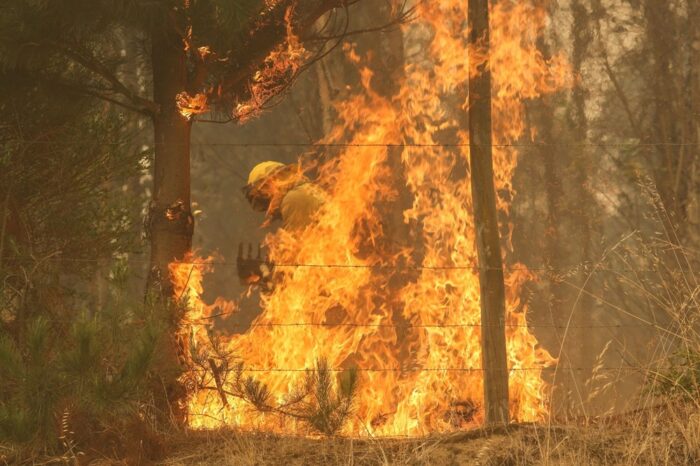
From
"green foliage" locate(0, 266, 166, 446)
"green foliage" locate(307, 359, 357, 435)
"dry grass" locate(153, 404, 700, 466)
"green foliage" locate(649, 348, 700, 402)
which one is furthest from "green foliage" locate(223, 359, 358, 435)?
"green foliage" locate(649, 348, 700, 402)

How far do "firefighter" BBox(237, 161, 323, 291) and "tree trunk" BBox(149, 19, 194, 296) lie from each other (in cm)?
209

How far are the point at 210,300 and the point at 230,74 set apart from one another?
1743 centimetres

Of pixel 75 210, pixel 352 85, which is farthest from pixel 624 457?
pixel 352 85

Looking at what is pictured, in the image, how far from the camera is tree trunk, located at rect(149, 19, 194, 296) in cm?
703

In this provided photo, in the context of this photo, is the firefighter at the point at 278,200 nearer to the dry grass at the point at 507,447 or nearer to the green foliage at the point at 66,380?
the dry grass at the point at 507,447

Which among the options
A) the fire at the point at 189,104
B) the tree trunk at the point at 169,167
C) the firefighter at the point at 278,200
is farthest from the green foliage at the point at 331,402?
the firefighter at the point at 278,200

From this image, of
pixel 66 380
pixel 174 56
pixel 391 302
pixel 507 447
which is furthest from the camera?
pixel 391 302

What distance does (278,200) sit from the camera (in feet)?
32.3

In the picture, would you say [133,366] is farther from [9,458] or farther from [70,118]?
[70,118]

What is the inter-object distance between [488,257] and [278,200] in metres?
3.03

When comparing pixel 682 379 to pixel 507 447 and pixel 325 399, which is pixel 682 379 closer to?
pixel 507 447

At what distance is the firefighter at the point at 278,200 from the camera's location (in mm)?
9391

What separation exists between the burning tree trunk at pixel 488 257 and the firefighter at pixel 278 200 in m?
2.30

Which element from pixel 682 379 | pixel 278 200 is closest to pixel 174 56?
pixel 278 200
